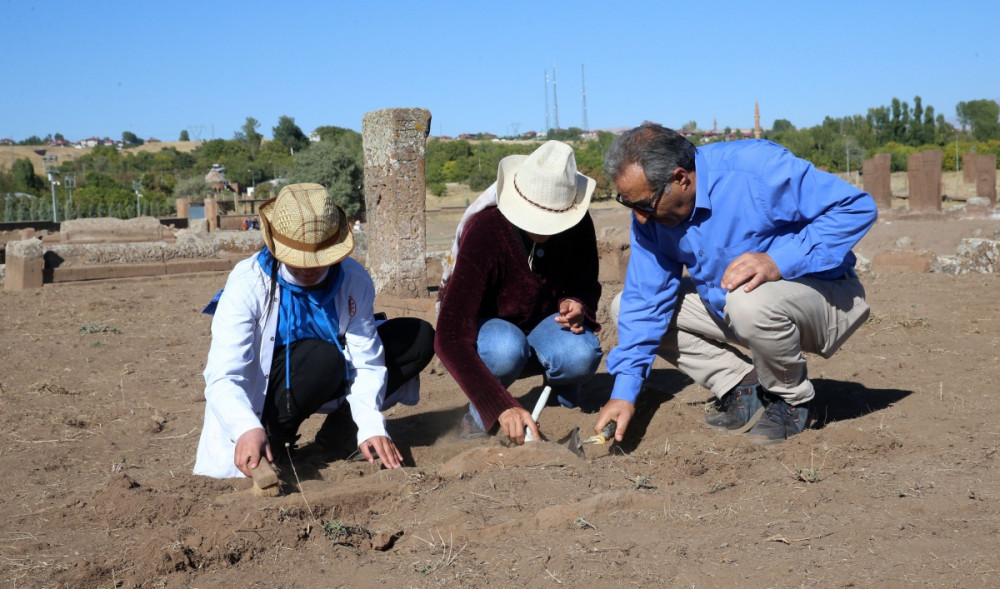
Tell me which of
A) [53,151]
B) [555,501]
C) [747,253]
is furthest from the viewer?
[53,151]

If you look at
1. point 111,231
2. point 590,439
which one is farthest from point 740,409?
point 111,231

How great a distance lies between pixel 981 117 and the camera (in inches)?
2176

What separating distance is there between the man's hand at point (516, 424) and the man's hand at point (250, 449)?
0.86 meters

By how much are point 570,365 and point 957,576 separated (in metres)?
1.88

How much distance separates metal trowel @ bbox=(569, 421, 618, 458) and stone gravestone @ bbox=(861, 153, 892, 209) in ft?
63.0

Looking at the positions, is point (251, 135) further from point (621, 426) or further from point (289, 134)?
point (621, 426)

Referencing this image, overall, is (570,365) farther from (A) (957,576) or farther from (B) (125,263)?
(B) (125,263)

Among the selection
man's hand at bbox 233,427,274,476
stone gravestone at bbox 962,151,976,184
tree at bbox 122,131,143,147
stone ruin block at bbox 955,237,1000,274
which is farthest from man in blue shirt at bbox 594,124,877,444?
tree at bbox 122,131,143,147

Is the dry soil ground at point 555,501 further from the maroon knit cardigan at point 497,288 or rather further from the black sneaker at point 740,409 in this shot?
the maroon knit cardigan at point 497,288

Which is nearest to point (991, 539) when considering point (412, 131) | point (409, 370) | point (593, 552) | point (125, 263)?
point (593, 552)

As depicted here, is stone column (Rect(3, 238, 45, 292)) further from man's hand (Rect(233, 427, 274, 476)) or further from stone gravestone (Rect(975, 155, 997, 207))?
stone gravestone (Rect(975, 155, 997, 207))

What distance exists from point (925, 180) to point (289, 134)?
6741cm

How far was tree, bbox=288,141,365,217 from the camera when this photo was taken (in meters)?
29.6

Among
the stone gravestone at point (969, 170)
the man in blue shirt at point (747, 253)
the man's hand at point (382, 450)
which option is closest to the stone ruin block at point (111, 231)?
the man's hand at point (382, 450)
